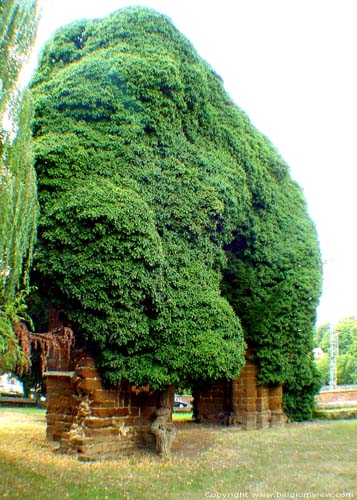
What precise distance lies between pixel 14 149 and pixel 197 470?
594cm

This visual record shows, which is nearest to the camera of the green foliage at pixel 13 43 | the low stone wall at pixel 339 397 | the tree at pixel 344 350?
the green foliage at pixel 13 43

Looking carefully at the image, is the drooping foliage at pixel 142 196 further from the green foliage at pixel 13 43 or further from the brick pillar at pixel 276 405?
the green foliage at pixel 13 43

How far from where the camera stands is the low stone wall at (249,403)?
43.6 ft

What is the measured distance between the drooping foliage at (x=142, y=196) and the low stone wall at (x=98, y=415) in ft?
1.50

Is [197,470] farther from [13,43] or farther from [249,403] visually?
[13,43]

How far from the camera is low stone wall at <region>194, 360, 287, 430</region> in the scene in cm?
1330

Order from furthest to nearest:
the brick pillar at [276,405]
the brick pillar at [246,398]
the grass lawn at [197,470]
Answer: the brick pillar at [276,405] < the brick pillar at [246,398] < the grass lawn at [197,470]

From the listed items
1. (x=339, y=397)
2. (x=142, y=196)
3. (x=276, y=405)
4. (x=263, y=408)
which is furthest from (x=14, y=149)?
(x=339, y=397)

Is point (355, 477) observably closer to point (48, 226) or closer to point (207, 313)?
point (207, 313)

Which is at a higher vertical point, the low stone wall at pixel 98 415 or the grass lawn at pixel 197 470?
the low stone wall at pixel 98 415

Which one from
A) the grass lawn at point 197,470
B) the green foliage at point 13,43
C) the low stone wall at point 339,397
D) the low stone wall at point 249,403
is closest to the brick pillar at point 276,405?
the low stone wall at point 249,403

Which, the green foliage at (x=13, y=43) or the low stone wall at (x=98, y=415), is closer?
the green foliage at (x=13, y=43)

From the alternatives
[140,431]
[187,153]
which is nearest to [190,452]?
[140,431]

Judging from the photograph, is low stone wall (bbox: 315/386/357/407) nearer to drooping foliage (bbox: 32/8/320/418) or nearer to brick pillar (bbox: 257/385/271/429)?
brick pillar (bbox: 257/385/271/429)
